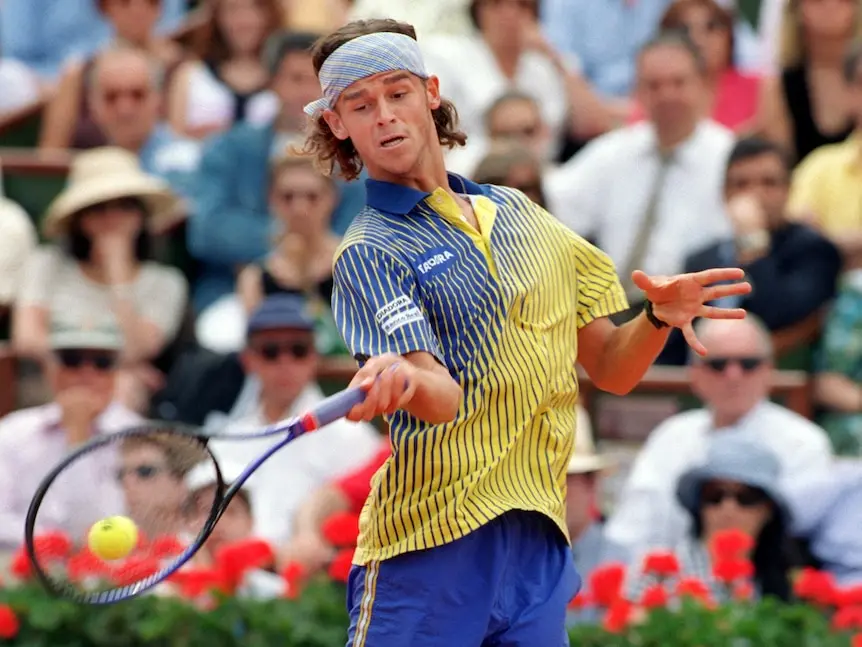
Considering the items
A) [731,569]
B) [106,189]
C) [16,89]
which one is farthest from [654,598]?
[16,89]

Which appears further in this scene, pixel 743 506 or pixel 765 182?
pixel 765 182

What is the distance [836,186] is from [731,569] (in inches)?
110

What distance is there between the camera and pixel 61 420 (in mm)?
6613

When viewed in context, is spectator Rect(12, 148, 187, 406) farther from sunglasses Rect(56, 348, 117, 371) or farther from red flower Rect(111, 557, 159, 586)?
red flower Rect(111, 557, 159, 586)

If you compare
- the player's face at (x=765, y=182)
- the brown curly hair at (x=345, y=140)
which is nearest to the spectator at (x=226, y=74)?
the player's face at (x=765, y=182)

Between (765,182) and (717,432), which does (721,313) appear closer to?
(717,432)

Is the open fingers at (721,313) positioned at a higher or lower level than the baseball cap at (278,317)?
higher

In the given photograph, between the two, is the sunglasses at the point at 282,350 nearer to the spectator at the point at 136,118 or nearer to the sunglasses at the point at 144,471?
the spectator at the point at 136,118

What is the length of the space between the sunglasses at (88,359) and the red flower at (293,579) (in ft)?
4.89

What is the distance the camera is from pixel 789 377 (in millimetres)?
7180

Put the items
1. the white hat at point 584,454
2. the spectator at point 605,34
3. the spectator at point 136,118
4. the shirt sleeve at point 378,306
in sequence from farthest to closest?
1. the spectator at point 605,34
2. the spectator at point 136,118
3. the white hat at point 584,454
4. the shirt sleeve at point 378,306

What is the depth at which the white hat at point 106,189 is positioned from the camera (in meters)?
7.57

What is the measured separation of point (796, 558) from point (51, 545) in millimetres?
2910

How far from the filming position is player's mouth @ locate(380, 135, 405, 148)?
3.43m
